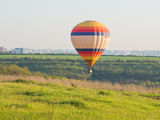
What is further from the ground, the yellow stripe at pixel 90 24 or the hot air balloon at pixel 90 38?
the yellow stripe at pixel 90 24

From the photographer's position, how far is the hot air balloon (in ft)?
128

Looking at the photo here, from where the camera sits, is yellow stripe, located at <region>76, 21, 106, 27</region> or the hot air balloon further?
yellow stripe, located at <region>76, 21, 106, 27</region>

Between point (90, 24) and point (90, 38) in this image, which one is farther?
point (90, 24)

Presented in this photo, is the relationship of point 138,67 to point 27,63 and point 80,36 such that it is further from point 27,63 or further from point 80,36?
point 80,36

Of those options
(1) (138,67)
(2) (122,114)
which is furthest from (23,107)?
(1) (138,67)

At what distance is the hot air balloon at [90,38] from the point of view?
38.9m

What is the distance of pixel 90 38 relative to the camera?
38.9m

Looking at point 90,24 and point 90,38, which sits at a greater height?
point 90,24

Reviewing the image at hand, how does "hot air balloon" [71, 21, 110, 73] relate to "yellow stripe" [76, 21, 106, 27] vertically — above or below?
below

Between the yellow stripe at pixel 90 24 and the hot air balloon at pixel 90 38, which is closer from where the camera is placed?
the hot air balloon at pixel 90 38

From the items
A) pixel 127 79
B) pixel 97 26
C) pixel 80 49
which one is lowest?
pixel 127 79

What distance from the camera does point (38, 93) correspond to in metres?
20.5

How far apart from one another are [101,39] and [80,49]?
9.86 feet

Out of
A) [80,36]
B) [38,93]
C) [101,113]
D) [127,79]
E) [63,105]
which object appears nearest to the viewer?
[101,113]
